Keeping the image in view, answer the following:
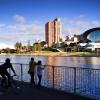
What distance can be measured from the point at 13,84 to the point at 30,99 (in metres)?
4.04

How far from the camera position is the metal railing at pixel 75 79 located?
1588 centimetres

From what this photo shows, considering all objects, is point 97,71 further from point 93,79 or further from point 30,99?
point 30,99

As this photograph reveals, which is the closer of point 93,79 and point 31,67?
point 93,79

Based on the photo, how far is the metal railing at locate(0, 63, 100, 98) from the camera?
15875mm

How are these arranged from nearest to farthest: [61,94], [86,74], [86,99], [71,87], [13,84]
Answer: [86,99], [61,94], [86,74], [13,84], [71,87]

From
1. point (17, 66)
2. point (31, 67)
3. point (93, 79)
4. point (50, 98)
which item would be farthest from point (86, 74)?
point (17, 66)

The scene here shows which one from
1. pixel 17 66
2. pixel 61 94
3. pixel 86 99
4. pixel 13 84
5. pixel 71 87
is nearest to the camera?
pixel 86 99

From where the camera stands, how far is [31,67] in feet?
64.1

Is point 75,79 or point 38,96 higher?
point 75,79

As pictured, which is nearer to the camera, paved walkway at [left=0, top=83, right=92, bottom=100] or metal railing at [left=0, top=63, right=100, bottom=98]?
paved walkway at [left=0, top=83, right=92, bottom=100]

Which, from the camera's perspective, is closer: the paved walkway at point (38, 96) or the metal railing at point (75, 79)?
the paved walkway at point (38, 96)

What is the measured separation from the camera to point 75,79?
634 inches

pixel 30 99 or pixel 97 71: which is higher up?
pixel 97 71

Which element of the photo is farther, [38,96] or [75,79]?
[75,79]
